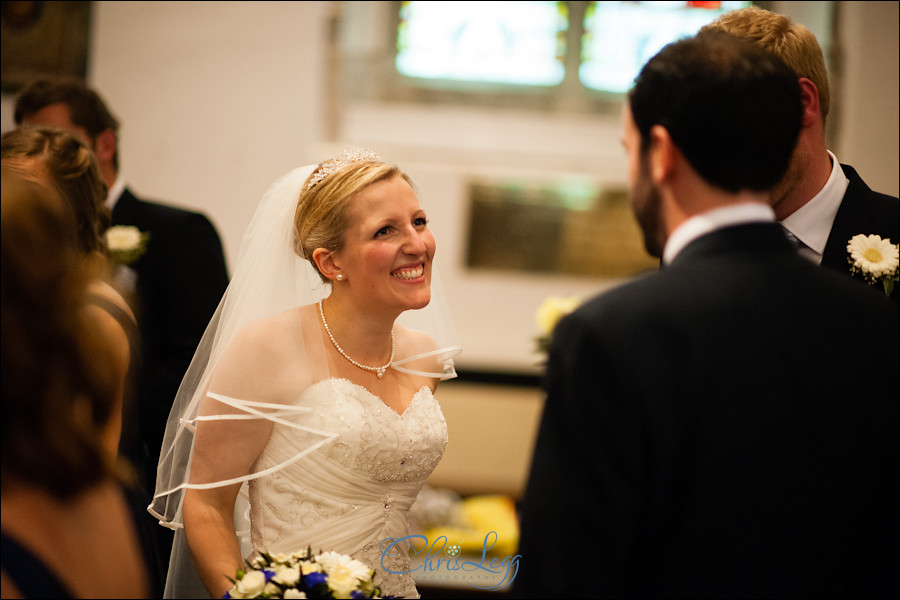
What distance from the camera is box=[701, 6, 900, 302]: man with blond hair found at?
7.62 feet

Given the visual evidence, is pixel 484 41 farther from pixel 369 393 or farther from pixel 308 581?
pixel 308 581

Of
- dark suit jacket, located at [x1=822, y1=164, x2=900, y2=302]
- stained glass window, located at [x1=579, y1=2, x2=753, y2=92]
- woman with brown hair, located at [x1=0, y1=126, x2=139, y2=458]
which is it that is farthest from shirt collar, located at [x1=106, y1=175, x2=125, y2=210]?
stained glass window, located at [x1=579, y1=2, x2=753, y2=92]

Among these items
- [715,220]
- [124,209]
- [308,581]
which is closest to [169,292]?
[124,209]

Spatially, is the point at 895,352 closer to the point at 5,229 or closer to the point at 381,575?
the point at 5,229

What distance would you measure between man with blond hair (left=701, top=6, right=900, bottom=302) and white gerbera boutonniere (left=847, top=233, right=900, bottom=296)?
0.05 metres

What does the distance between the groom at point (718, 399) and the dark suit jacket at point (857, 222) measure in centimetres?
84

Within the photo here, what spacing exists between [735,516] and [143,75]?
5.65 m

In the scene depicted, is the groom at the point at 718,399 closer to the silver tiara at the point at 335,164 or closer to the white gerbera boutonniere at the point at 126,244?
the silver tiara at the point at 335,164

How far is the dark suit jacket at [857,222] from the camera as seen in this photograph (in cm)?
233

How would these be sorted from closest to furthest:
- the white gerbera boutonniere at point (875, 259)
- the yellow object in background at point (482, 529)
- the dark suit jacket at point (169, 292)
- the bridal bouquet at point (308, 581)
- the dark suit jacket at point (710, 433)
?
1. the dark suit jacket at point (710, 433)
2. the bridal bouquet at point (308, 581)
3. the white gerbera boutonniere at point (875, 259)
4. the dark suit jacket at point (169, 292)
5. the yellow object in background at point (482, 529)

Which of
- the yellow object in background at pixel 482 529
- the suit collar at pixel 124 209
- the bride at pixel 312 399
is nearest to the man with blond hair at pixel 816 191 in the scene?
the bride at pixel 312 399

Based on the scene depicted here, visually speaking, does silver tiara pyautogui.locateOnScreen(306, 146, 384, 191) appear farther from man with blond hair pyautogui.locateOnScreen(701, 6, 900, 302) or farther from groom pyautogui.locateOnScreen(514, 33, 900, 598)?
groom pyautogui.locateOnScreen(514, 33, 900, 598)

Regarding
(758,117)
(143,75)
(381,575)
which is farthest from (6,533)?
(143,75)

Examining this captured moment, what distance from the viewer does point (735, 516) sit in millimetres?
1419
